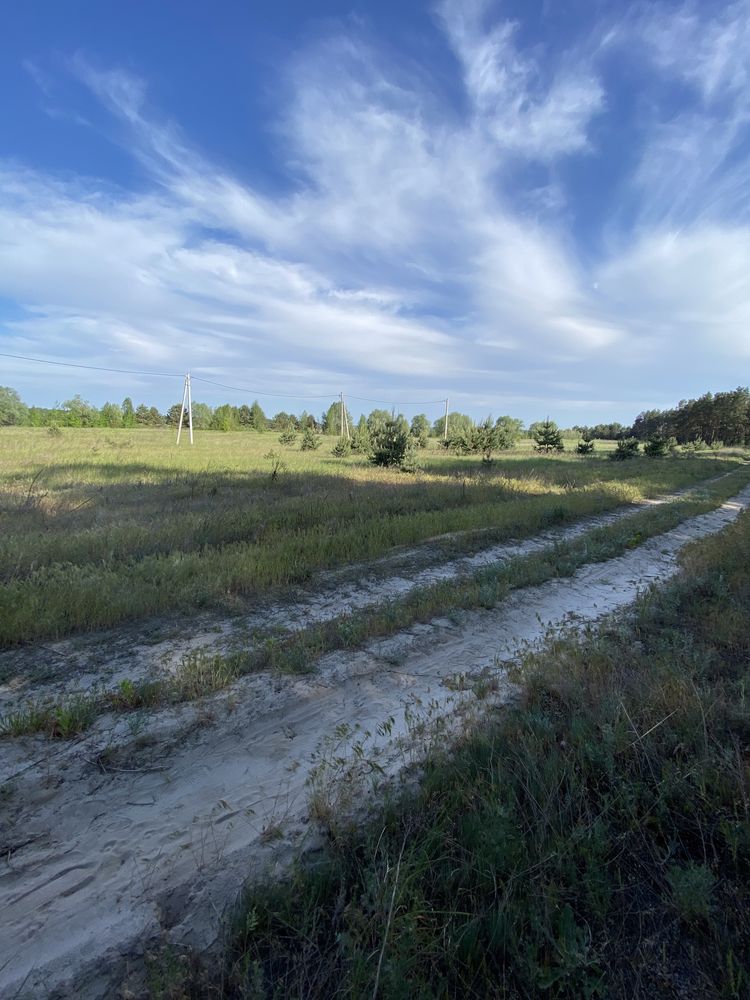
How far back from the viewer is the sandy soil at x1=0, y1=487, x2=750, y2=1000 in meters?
1.85

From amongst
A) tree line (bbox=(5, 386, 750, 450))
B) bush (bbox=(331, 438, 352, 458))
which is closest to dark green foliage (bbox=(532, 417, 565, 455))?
tree line (bbox=(5, 386, 750, 450))

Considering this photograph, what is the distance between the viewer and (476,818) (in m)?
2.21

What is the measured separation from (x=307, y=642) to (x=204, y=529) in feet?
15.9

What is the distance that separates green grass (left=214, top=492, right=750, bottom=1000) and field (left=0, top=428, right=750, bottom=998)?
13 millimetres

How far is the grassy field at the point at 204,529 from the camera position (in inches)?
212

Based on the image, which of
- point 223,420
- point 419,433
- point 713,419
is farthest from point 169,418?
point 713,419

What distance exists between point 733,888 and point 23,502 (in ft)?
43.6

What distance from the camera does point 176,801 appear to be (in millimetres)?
2590

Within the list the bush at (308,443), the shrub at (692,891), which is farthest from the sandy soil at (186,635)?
the bush at (308,443)

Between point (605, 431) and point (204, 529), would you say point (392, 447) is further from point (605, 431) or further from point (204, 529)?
point (605, 431)

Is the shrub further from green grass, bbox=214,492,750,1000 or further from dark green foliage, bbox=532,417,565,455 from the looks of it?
dark green foliage, bbox=532,417,565,455

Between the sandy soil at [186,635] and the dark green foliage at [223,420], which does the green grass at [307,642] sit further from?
the dark green foliage at [223,420]

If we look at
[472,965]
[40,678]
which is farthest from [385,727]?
[40,678]

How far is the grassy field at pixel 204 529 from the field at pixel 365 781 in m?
0.08
